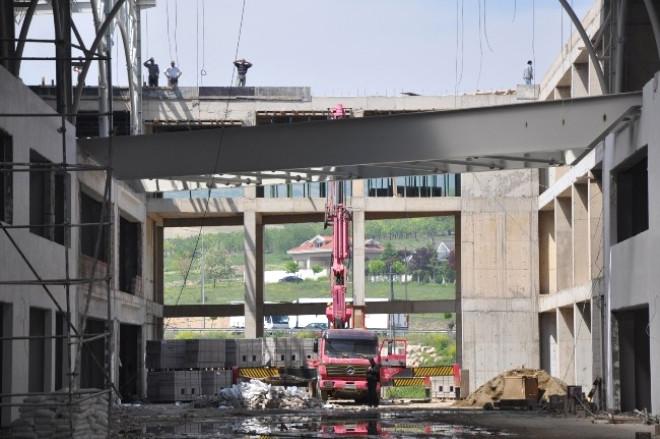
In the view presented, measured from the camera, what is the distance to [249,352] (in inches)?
2053

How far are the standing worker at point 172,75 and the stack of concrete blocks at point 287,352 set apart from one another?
1551 centimetres

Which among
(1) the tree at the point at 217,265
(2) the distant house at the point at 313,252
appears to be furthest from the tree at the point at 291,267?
(1) the tree at the point at 217,265

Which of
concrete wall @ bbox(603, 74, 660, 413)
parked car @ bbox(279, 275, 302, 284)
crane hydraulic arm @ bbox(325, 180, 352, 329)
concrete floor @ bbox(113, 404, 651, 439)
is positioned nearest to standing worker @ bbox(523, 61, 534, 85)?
crane hydraulic arm @ bbox(325, 180, 352, 329)

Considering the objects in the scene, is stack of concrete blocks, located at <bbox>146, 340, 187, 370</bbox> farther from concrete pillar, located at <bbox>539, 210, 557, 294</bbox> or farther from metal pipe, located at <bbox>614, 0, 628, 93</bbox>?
metal pipe, located at <bbox>614, 0, 628, 93</bbox>

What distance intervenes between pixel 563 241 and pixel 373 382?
16048mm

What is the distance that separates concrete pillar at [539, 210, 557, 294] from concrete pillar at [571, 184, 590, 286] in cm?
1023

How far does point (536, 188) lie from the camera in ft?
196

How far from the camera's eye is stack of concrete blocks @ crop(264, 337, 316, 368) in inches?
2026

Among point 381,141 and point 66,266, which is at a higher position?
point 381,141

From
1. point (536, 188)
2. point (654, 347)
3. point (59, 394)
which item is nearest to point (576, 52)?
point (536, 188)

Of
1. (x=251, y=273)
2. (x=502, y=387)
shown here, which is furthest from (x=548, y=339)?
(x=502, y=387)

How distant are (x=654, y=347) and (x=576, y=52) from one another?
2272 centimetres

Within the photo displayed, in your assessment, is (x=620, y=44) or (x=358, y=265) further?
(x=358, y=265)

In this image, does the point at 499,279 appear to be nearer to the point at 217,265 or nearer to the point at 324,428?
the point at 324,428
